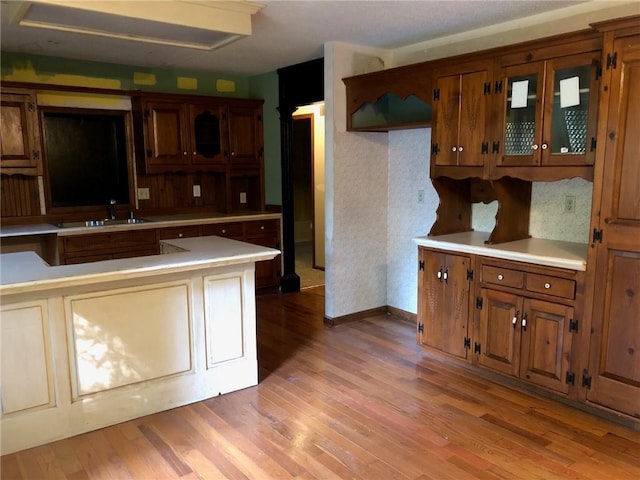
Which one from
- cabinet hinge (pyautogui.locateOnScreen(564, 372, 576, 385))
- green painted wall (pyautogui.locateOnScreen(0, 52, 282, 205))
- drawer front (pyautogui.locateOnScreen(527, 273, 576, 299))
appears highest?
green painted wall (pyautogui.locateOnScreen(0, 52, 282, 205))

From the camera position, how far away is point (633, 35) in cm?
237

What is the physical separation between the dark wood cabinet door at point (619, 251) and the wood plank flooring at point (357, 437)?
0.84 ft

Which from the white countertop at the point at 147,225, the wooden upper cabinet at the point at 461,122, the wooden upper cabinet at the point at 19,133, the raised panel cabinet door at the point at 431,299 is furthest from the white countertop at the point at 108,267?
the wooden upper cabinet at the point at 19,133

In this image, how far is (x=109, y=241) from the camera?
4383 millimetres

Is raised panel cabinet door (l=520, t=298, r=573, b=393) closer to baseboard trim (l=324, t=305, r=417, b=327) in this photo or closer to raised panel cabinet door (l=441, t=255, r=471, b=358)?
raised panel cabinet door (l=441, t=255, r=471, b=358)

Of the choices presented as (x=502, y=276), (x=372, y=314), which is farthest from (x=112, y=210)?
(x=502, y=276)

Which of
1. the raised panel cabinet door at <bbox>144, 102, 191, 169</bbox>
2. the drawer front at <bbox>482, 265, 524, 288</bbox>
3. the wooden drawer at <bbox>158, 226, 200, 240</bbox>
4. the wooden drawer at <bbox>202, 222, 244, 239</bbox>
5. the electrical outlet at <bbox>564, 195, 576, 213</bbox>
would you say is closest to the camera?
the drawer front at <bbox>482, 265, 524, 288</bbox>

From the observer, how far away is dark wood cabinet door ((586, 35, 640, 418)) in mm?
2428

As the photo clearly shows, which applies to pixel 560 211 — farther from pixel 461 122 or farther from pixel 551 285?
pixel 461 122

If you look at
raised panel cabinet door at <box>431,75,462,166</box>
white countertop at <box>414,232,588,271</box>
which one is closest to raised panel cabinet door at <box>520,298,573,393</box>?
white countertop at <box>414,232,588,271</box>

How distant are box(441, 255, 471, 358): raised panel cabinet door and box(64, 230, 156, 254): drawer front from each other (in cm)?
276

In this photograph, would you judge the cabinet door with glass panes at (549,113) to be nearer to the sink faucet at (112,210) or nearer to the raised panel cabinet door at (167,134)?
the raised panel cabinet door at (167,134)

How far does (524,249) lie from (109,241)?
11.2 feet

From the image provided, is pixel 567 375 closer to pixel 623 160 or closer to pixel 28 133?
pixel 623 160
